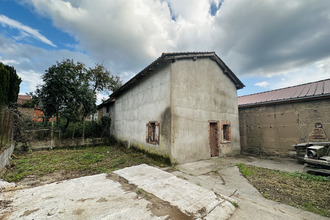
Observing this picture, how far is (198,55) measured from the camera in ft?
22.1

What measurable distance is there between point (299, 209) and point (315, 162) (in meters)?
3.41

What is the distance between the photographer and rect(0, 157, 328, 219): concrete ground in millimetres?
2180

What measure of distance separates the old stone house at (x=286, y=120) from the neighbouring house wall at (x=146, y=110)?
20.8ft

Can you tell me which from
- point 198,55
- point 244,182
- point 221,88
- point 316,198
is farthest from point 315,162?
point 198,55

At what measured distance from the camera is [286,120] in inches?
301

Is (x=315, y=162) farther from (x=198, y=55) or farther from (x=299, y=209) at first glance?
(x=198, y=55)

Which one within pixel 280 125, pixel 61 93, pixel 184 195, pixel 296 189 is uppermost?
pixel 61 93

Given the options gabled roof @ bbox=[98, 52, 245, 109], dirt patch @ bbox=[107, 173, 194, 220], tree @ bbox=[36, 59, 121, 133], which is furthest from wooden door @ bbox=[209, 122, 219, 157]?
tree @ bbox=[36, 59, 121, 133]

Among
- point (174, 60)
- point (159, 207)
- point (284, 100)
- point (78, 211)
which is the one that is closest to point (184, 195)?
point (159, 207)

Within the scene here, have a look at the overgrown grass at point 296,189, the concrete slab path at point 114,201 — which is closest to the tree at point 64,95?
the concrete slab path at point 114,201

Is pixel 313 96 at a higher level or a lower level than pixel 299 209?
higher

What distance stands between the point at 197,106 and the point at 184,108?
35.9 inches

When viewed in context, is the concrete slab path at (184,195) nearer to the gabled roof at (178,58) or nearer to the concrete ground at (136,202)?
the concrete ground at (136,202)

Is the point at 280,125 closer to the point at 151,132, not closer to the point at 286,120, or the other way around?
the point at 286,120
